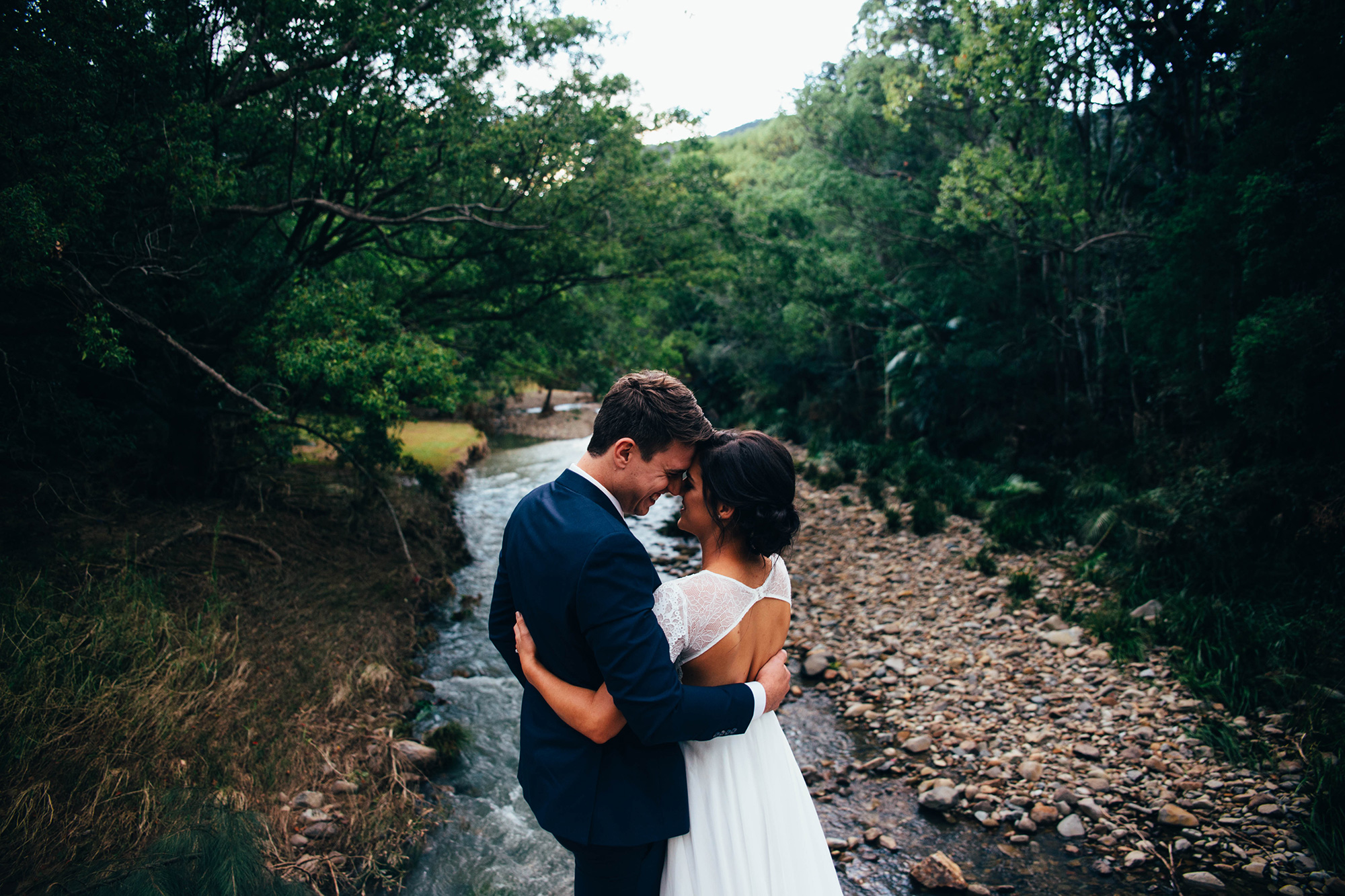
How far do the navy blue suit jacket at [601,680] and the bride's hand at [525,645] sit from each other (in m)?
0.02

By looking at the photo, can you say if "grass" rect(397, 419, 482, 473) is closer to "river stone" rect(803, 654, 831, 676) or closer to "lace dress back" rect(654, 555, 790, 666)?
"river stone" rect(803, 654, 831, 676)

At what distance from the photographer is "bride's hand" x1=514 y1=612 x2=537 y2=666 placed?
2.02 metres

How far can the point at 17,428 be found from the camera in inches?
229

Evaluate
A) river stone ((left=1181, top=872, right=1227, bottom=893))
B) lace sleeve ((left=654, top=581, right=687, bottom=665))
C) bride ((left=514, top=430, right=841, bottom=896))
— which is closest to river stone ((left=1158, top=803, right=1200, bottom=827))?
river stone ((left=1181, top=872, right=1227, bottom=893))

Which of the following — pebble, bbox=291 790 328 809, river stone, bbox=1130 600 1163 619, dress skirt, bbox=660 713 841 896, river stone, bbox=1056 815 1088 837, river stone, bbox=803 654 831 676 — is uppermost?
dress skirt, bbox=660 713 841 896

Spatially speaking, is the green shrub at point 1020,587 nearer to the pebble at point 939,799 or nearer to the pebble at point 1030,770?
the pebble at point 1030,770

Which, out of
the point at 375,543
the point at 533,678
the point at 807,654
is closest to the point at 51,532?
the point at 375,543

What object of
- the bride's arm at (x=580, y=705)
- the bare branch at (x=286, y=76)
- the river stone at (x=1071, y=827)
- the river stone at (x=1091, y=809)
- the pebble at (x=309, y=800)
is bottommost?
the river stone at (x=1071, y=827)

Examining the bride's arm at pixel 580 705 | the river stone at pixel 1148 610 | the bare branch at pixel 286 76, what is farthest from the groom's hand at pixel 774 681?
the bare branch at pixel 286 76

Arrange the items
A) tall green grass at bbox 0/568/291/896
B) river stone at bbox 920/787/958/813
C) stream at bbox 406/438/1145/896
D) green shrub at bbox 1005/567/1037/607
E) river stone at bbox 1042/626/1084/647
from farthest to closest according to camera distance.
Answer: green shrub at bbox 1005/567/1037/607 < river stone at bbox 1042/626/1084/647 < river stone at bbox 920/787/958/813 < stream at bbox 406/438/1145/896 < tall green grass at bbox 0/568/291/896

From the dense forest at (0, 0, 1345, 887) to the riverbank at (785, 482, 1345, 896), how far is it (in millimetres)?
300

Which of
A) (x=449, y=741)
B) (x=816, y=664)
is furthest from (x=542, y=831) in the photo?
(x=816, y=664)

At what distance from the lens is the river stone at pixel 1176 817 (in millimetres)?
4297

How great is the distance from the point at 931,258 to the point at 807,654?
37.8 feet
